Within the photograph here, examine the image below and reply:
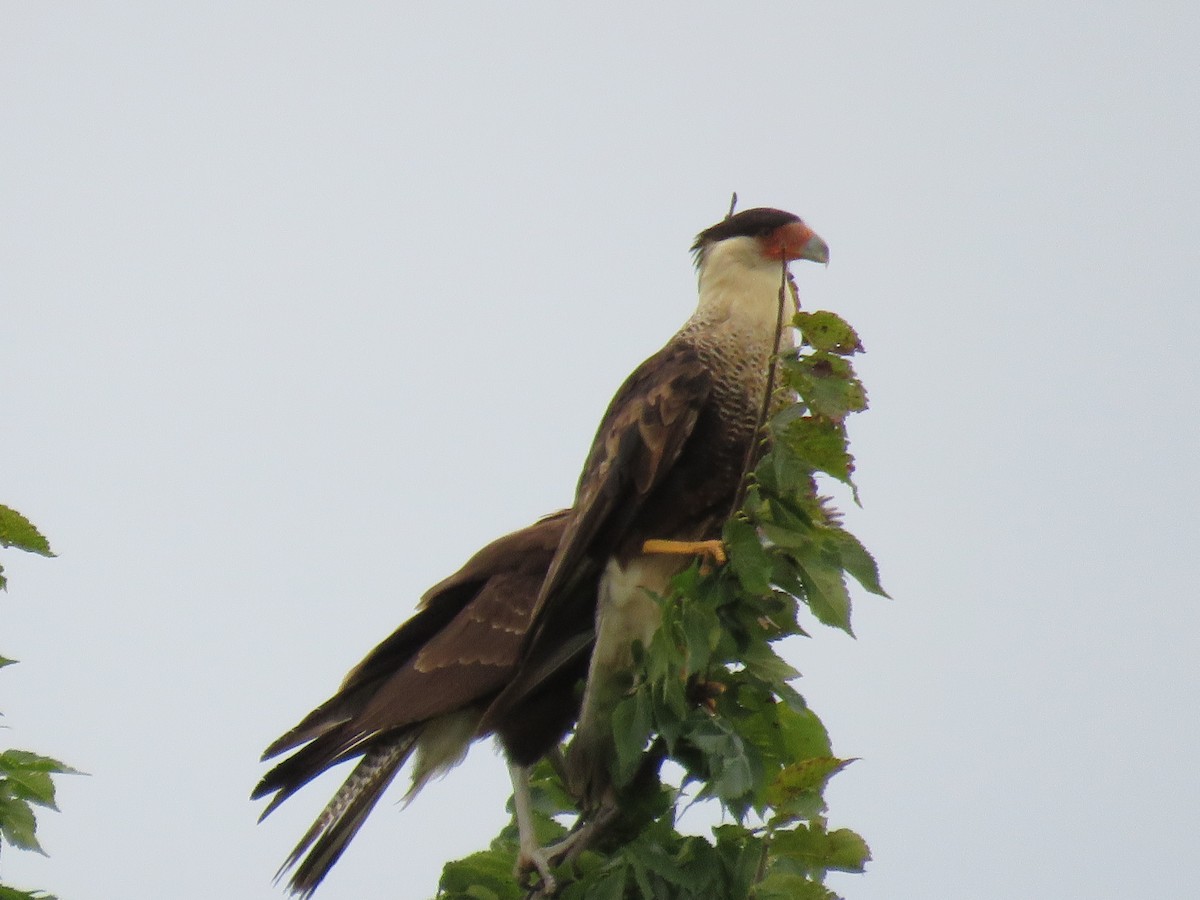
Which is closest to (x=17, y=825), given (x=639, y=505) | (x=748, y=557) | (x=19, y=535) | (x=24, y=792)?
(x=24, y=792)

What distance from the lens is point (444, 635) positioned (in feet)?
15.7

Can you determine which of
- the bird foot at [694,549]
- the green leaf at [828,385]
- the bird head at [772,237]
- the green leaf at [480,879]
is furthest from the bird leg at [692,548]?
the bird head at [772,237]

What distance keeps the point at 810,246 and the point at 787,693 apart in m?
1.98

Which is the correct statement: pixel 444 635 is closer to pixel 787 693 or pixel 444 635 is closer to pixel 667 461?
pixel 667 461

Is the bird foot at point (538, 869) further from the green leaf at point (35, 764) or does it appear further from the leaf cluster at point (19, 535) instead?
the leaf cluster at point (19, 535)

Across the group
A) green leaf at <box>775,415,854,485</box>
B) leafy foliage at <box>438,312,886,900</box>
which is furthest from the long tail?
green leaf at <box>775,415,854,485</box>

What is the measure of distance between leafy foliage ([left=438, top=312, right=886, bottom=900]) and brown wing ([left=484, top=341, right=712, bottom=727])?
0.63 m

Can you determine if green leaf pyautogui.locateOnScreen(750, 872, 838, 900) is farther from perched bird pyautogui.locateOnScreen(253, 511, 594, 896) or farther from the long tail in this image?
the long tail

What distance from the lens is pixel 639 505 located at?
4344 millimetres

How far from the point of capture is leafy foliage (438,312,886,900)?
10.0 ft

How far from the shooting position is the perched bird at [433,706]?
4363mm

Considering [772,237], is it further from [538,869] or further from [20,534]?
[20,534]

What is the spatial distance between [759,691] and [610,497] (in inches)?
39.9

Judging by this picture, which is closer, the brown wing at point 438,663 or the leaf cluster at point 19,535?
the leaf cluster at point 19,535
